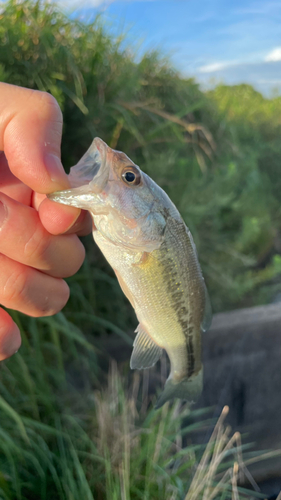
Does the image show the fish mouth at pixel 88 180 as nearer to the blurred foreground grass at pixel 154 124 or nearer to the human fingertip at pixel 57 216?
the human fingertip at pixel 57 216

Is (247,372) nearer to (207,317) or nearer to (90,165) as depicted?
(207,317)

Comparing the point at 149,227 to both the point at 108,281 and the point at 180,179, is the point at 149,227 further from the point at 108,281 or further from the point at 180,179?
the point at 180,179

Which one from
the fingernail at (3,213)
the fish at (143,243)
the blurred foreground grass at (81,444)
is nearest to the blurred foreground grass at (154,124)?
the blurred foreground grass at (81,444)

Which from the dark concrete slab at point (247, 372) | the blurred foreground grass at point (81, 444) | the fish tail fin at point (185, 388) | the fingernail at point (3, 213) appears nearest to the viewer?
the fingernail at point (3, 213)

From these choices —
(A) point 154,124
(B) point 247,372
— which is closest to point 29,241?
(A) point 154,124

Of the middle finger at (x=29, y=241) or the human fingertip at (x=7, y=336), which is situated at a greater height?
the middle finger at (x=29, y=241)

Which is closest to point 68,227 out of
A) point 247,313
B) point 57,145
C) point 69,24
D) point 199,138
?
point 57,145

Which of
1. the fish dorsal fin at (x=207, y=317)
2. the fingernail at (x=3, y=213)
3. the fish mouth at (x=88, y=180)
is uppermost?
the fish mouth at (x=88, y=180)
